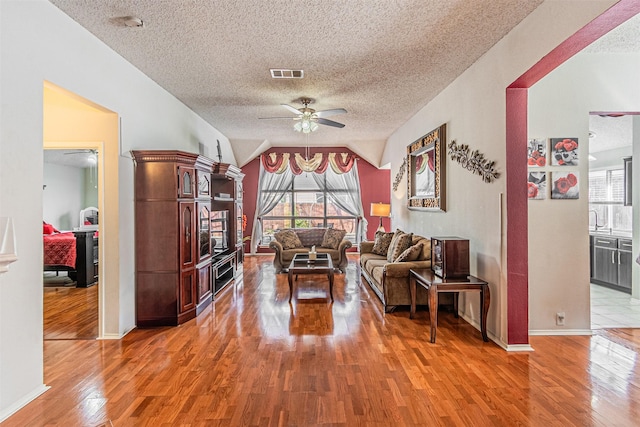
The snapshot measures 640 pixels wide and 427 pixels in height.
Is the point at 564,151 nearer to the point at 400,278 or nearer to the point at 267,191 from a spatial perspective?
the point at 400,278

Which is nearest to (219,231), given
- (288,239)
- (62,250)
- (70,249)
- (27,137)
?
(288,239)

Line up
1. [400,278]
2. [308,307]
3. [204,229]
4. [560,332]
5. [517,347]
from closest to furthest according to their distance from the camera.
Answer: [517,347] < [560,332] < [400,278] < [308,307] < [204,229]

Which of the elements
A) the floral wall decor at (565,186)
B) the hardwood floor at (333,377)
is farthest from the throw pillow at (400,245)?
the floral wall decor at (565,186)

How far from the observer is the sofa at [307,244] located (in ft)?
23.1

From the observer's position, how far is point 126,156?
3832 mm

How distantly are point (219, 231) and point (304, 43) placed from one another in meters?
3.38

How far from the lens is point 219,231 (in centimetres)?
572

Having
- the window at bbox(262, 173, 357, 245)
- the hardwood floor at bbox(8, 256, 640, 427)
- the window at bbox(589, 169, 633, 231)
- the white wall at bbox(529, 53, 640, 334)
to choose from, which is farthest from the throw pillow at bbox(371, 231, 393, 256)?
the window at bbox(589, 169, 633, 231)

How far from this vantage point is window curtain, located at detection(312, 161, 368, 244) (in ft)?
31.6

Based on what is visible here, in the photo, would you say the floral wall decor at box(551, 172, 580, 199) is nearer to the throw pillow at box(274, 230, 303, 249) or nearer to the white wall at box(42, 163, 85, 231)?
the throw pillow at box(274, 230, 303, 249)

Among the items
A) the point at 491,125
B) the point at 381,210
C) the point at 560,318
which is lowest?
the point at 560,318

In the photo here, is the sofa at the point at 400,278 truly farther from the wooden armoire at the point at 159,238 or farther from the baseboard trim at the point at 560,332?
the wooden armoire at the point at 159,238

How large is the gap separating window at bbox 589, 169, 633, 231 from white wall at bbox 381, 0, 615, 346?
14.3ft

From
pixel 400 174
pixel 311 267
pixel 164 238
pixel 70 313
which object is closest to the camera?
pixel 164 238
